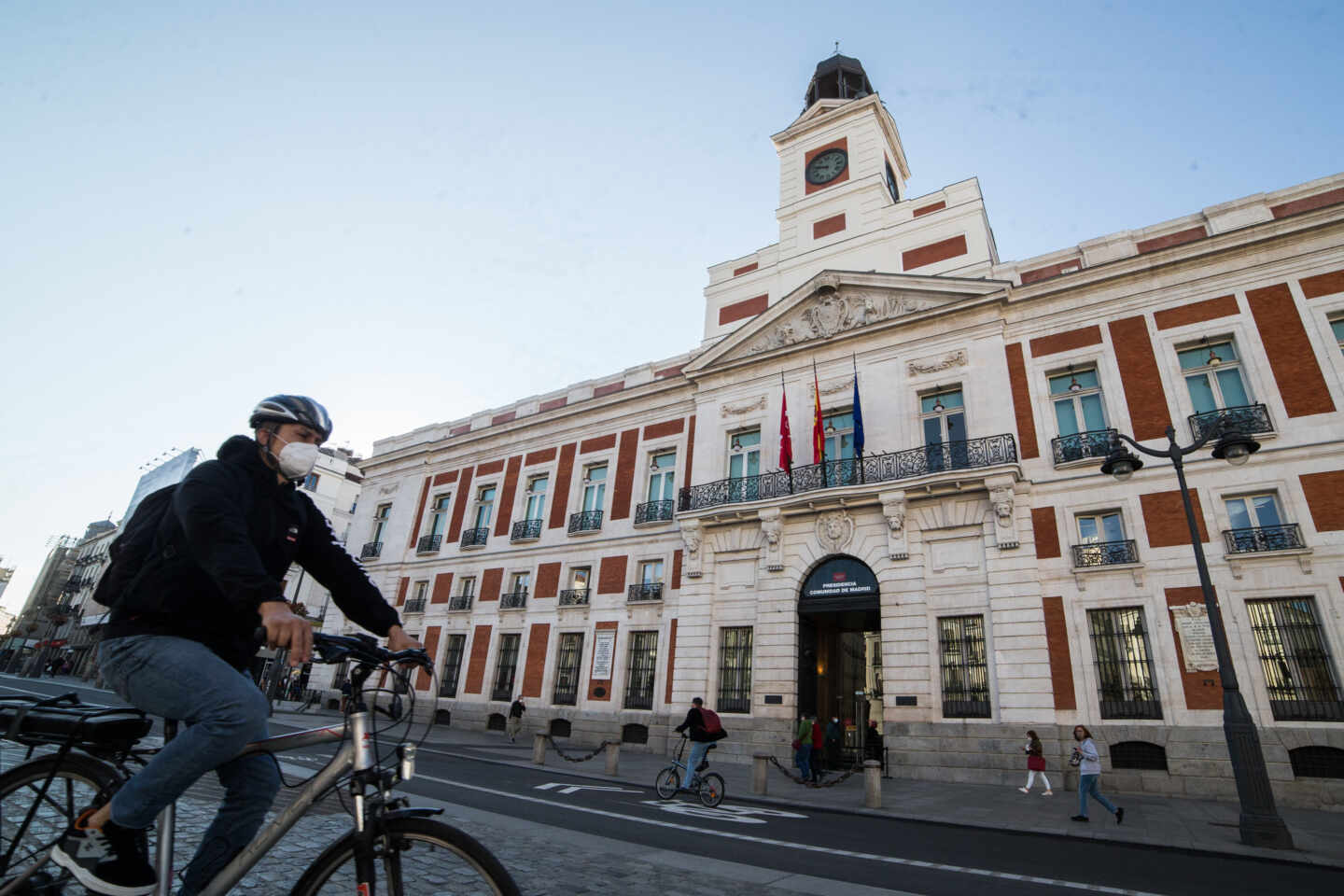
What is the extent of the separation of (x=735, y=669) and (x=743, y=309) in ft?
41.7

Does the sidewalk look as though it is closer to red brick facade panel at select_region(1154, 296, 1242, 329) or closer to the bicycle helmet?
the bicycle helmet

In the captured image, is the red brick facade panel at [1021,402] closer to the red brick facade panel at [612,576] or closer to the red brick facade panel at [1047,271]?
the red brick facade panel at [1047,271]

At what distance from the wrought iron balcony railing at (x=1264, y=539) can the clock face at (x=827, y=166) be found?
56.0 feet

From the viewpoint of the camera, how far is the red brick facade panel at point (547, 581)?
2489 cm

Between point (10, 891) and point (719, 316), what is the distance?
2398cm

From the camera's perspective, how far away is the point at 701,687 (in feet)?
63.6

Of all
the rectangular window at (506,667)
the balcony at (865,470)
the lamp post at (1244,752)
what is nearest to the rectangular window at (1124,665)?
the balcony at (865,470)

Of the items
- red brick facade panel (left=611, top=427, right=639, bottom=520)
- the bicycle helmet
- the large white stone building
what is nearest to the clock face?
the large white stone building

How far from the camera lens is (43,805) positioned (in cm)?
279

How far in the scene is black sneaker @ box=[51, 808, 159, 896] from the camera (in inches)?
101

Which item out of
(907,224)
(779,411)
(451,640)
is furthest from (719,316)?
(451,640)

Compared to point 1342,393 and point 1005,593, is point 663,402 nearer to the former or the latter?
point 1005,593

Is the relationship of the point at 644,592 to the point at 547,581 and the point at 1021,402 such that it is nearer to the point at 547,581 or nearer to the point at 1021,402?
the point at 547,581

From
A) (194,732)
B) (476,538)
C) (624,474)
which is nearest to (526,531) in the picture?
(476,538)
